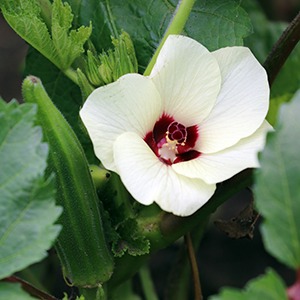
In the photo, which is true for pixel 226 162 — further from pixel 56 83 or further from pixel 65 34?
pixel 56 83

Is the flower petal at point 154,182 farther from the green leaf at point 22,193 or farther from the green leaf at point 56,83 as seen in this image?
the green leaf at point 56,83

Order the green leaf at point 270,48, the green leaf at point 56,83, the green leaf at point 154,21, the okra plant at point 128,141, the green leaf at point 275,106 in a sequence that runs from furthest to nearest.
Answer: the green leaf at point 270,48
the green leaf at point 275,106
the green leaf at point 56,83
the green leaf at point 154,21
the okra plant at point 128,141

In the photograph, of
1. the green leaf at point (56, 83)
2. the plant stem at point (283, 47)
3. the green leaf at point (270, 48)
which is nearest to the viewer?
the plant stem at point (283, 47)

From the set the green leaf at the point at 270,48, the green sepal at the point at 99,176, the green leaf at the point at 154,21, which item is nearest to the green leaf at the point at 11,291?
the green sepal at the point at 99,176

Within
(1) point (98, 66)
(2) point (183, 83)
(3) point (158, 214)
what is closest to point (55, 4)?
(1) point (98, 66)

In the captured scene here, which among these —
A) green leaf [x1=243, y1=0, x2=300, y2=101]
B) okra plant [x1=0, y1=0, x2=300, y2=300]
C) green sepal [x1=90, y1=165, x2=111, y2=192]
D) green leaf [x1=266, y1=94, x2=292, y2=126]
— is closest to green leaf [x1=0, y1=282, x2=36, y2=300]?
okra plant [x1=0, y1=0, x2=300, y2=300]

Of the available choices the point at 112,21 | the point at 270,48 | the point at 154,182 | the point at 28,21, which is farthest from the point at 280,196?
the point at 270,48

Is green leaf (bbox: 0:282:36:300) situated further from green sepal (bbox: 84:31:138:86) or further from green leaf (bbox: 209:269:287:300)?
green sepal (bbox: 84:31:138:86)
